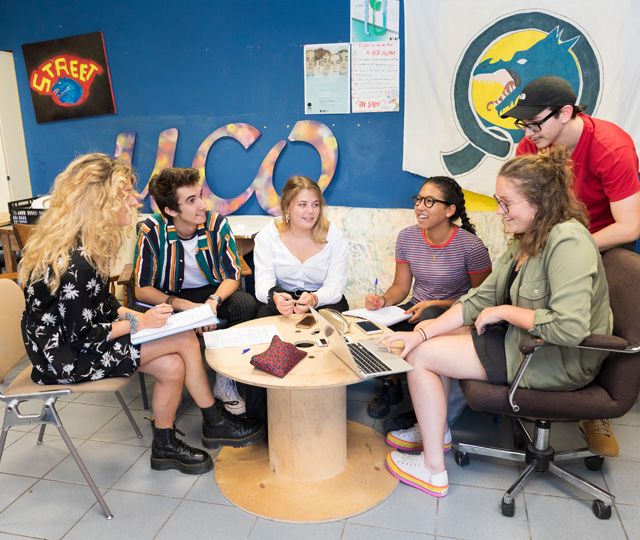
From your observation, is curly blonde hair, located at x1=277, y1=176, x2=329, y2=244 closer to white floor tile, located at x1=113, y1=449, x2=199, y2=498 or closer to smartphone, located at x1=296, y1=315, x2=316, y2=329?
smartphone, located at x1=296, y1=315, x2=316, y2=329

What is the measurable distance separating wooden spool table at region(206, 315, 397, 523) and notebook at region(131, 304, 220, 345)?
0.12 meters

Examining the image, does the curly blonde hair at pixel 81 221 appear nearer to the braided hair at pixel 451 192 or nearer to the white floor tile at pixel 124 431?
the white floor tile at pixel 124 431

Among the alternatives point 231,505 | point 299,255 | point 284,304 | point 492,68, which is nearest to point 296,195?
point 299,255

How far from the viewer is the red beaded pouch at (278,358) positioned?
1.78 meters

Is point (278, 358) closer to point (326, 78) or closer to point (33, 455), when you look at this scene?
point (33, 455)

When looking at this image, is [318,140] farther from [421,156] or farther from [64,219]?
[64,219]

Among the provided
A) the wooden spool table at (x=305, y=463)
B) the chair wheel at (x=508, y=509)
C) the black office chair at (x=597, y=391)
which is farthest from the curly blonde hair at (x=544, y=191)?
the chair wheel at (x=508, y=509)

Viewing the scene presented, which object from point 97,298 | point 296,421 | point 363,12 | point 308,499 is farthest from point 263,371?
point 363,12

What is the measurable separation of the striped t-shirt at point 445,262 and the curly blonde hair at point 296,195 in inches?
16.2

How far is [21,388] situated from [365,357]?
4.01 ft

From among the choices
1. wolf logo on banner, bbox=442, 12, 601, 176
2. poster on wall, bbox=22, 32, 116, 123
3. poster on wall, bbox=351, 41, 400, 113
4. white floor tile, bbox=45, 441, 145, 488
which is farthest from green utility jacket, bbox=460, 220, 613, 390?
poster on wall, bbox=22, 32, 116, 123

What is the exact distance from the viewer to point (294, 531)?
1818mm

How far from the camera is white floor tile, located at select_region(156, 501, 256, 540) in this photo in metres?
1.81

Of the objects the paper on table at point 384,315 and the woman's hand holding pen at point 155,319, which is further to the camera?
the paper on table at point 384,315
